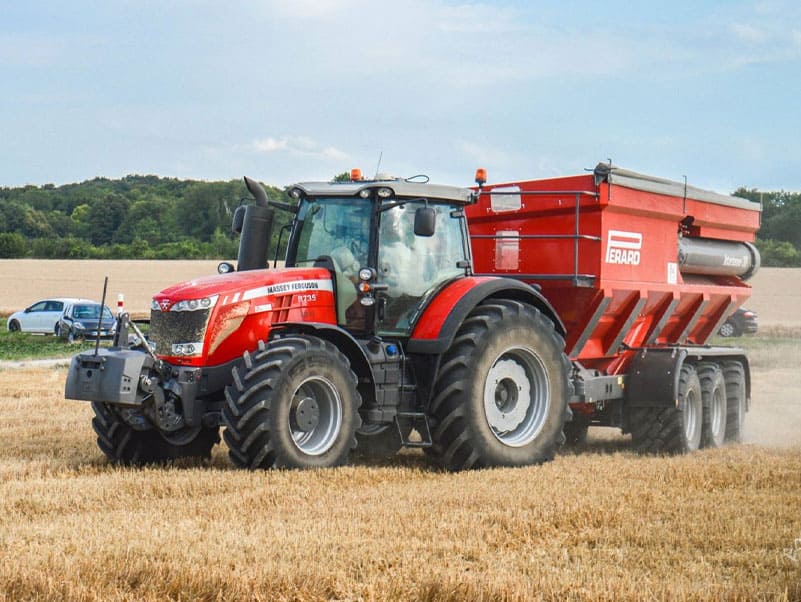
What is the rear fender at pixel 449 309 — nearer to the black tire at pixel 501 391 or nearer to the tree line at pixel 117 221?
the black tire at pixel 501 391

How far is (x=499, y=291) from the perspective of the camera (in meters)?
9.85

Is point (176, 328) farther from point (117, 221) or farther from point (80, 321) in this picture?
point (117, 221)

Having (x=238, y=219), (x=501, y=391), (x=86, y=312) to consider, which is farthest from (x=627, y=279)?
(x=86, y=312)

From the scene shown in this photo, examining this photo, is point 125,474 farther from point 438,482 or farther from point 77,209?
point 77,209

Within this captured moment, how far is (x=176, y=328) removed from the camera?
28.1 feet

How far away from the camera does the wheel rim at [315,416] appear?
8.49 m

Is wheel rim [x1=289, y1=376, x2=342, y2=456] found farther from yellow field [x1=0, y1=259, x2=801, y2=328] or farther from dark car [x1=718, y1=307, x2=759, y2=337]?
yellow field [x1=0, y1=259, x2=801, y2=328]

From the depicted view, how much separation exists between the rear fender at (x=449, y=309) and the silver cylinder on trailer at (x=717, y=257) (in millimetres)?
3417

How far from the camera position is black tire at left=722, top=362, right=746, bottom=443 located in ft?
42.9

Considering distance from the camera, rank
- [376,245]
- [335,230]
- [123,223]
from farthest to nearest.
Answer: [123,223], [335,230], [376,245]

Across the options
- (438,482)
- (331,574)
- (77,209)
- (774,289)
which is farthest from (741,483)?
(77,209)

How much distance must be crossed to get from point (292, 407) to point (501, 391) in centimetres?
217

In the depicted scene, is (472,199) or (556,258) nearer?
(472,199)

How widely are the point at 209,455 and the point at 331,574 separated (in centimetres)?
430
